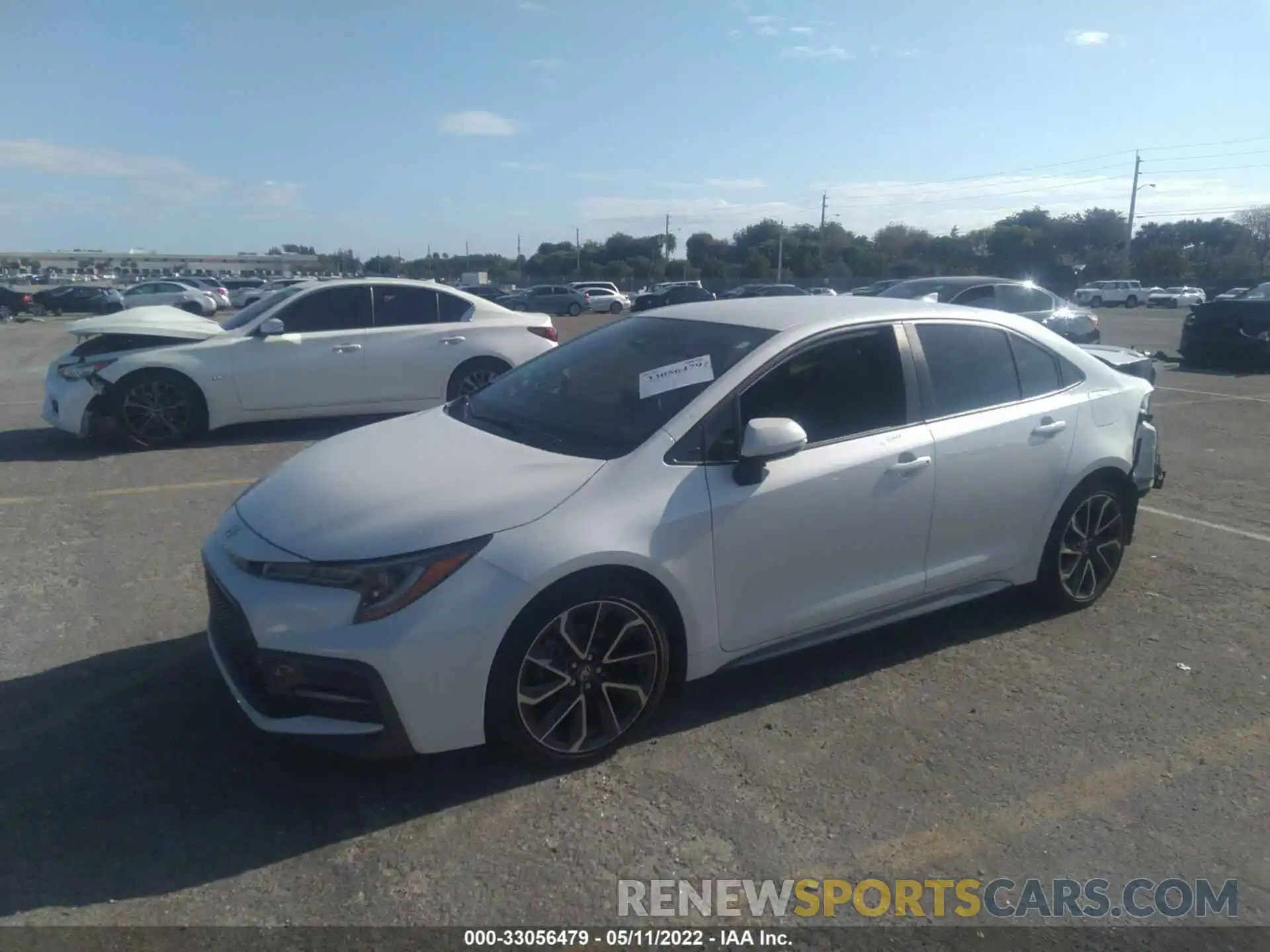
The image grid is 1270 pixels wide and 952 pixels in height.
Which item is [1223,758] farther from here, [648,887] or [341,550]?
[341,550]

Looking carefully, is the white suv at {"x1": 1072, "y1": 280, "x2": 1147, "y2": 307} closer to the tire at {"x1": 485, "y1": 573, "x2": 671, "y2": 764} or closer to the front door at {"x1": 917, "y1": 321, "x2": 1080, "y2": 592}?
the front door at {"x1": 917, "y1": 321, "x2": 1080, "y2": 592}

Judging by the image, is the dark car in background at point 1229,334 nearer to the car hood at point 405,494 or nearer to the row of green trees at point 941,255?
the car hood at point 405,494

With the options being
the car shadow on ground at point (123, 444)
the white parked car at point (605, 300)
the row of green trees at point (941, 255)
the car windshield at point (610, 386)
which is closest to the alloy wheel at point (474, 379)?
the car shadow on ground at point (123, 444)

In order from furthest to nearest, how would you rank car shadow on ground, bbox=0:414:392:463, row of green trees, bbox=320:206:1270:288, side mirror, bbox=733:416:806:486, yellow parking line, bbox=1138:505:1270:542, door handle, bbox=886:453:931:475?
1. row of green trees, bbox=320:206:1270:288
2. car shadow on ground, bbox=0:414:392:463
3. yellow parking line, bbox=1138:505:1270:542
4. door handle, bbox=886:453:931:475
5. side mirror, bbox=733:416:806:486

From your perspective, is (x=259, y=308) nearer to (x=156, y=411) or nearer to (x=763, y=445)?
(x=156, y=411)

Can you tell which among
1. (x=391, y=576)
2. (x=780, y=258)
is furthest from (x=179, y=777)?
(x=780, y=258)

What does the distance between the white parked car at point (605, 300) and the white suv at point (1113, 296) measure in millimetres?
26646

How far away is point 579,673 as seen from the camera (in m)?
3.39

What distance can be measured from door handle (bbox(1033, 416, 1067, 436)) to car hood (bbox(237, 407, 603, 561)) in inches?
90.5

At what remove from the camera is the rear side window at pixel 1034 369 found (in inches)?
187

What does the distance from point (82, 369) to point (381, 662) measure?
7.31 metres

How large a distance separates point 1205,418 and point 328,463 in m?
10.7

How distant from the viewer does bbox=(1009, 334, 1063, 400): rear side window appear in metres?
4.75

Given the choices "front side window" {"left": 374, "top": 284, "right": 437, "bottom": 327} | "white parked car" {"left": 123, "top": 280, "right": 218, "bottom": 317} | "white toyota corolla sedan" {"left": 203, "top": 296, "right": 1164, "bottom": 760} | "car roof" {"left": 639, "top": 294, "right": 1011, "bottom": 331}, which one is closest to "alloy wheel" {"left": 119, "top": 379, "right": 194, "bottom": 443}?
"front side window" {"left": 374, "top": 284, "right": 437, "bottom": 327}
